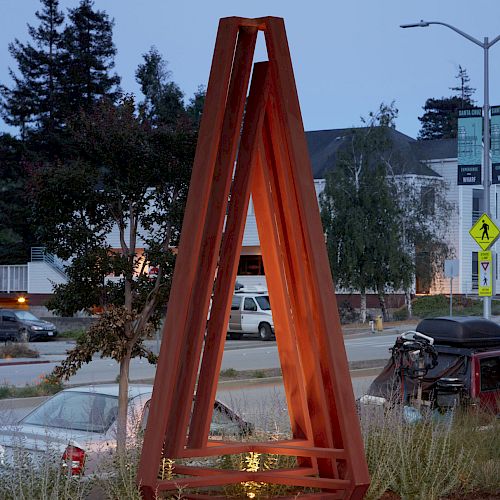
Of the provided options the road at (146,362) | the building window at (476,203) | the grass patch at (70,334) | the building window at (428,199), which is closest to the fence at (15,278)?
the grass patch at (70,334)

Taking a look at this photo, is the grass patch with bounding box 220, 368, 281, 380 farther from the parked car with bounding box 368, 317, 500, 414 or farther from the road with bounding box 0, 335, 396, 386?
the parked car with bounding box 368, 317, 500, 414

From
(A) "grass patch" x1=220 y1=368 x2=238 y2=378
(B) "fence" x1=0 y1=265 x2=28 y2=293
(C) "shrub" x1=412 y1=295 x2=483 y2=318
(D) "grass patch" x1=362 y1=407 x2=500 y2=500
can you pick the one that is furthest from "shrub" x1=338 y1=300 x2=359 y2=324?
(D) "grass patch" x1=362 y1=407 x2=500 y2=500

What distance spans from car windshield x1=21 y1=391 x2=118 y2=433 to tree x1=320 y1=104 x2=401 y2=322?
37.3 m

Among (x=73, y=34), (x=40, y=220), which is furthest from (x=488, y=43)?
(x=73, y=34)

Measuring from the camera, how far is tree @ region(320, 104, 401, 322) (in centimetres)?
4944

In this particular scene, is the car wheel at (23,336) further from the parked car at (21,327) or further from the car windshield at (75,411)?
the car windshield at (75,411)

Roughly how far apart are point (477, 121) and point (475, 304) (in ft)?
96.2

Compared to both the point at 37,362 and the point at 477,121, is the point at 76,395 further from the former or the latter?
the point at 37,362

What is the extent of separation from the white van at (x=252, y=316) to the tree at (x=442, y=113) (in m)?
56.0

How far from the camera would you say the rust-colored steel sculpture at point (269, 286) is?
742 centimetres

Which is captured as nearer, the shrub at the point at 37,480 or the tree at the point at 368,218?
the shrub at the point at 37,480

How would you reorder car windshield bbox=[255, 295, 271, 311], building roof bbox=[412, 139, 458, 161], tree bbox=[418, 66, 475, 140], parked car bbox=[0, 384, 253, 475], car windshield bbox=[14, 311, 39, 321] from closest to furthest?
parked car bbox=[0, 384, 253, 475], car windshield bbox=[255, 295, 271, 311], car windshield bbox=[14, 311, 39, 321], building roof bbox=[412, 139, 458, 161], tree bbox=[418, 66, 475, 140]

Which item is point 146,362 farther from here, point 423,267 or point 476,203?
point 476,203

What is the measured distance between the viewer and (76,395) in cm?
1223
